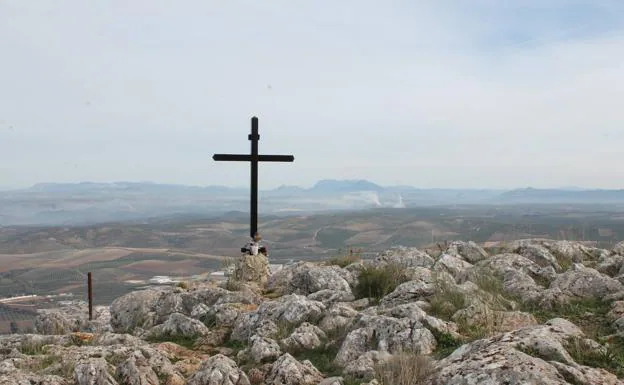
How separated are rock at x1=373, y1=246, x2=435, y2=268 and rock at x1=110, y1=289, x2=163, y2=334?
6583 mm

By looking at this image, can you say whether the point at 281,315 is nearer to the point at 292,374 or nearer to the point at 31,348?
the point at 292,374

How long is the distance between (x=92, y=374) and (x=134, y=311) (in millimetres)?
6392

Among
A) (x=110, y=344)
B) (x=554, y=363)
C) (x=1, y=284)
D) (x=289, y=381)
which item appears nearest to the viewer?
(x=554, y=363)

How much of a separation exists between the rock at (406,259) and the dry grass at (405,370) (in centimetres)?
768

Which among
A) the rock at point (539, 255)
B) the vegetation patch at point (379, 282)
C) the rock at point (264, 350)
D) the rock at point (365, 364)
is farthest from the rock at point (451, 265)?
the rock at point (264, 350)

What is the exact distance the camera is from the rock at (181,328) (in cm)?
1084

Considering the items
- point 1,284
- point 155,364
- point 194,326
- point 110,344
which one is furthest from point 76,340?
point 1,284

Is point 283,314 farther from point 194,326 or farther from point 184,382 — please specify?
point 184,382

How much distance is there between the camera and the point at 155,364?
324 inches

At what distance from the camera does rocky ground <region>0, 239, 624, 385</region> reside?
20.8 ft

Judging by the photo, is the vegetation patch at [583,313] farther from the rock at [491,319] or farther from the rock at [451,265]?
the rock at [451,265]

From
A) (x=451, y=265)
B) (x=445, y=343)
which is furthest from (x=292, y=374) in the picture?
(x=451, y=265)

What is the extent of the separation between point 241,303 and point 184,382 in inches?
196

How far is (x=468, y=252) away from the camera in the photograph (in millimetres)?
15820
